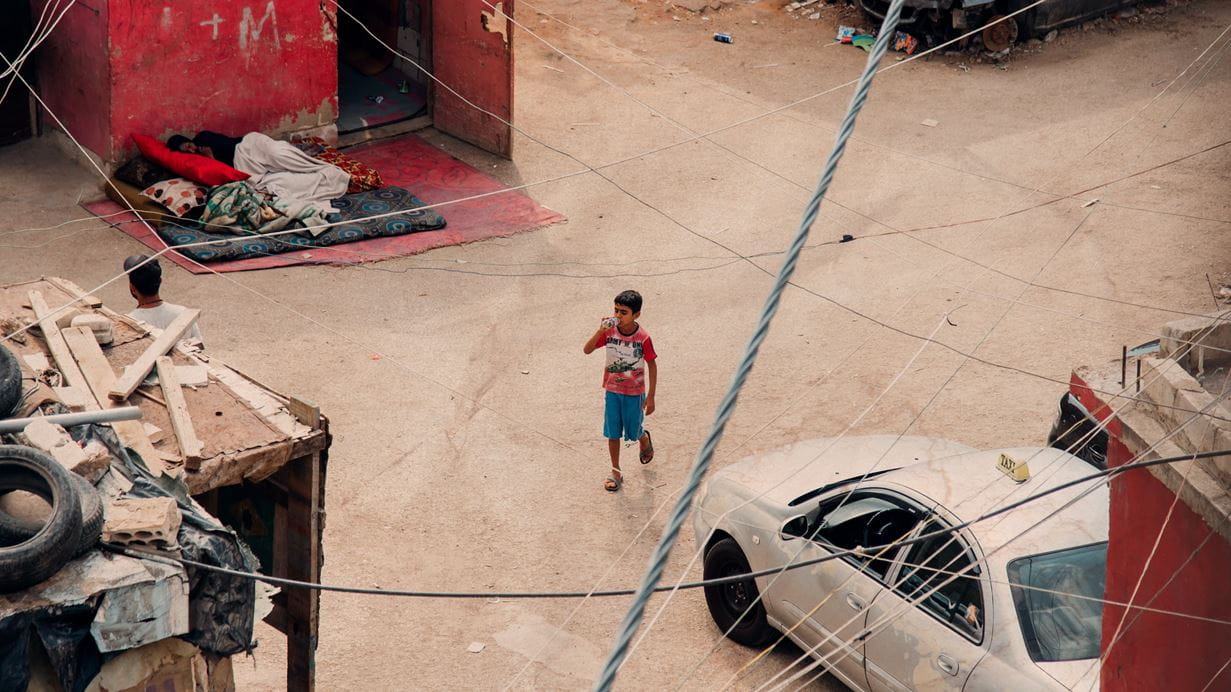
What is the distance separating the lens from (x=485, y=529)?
8633 millimetres

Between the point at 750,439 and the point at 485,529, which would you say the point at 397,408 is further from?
the point at 750,439

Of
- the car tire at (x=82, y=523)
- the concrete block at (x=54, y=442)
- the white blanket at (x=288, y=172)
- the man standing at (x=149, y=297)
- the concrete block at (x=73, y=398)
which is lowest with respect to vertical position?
the white blanket at (x=288, y=172)

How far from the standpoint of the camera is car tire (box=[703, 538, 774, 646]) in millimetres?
7520

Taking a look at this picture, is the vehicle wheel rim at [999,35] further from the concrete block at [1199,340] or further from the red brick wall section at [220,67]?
the concrete block at [1199,340]

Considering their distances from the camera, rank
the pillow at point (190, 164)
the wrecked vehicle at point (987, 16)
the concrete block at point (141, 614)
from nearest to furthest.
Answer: the concrete block at point (141, 614) < the pillow at point (190, 164) < the wrecked vehicle at point (987, 16)

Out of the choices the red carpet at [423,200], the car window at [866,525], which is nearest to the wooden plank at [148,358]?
the car window at [866,525]

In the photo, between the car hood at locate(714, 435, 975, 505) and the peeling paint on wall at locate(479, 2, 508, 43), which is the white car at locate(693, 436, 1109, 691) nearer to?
the car hood at locate(714, 435, 975, 505)

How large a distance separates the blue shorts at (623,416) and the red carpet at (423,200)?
4216 mm

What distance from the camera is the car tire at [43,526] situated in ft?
14.6

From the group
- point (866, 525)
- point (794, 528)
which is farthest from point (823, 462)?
point (866, 525)

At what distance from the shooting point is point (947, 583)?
6.34 meters

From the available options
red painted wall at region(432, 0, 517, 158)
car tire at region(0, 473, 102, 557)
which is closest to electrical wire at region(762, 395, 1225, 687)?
car tire at region(0, 473, 102, 557)

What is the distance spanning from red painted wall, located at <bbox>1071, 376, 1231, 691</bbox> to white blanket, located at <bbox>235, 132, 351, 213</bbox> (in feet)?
29.7

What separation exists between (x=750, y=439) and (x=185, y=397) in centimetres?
459
